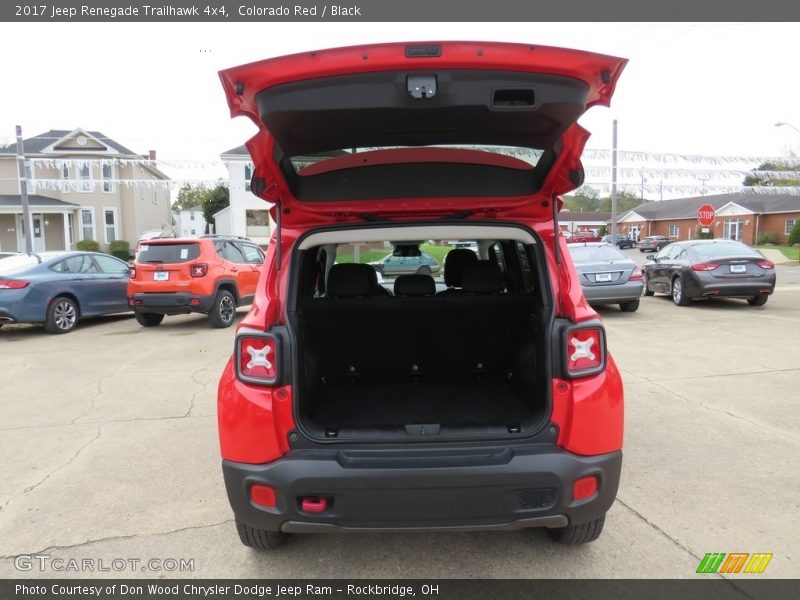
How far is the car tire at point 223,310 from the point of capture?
32.3 feet

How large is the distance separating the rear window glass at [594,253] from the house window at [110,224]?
32266 mm

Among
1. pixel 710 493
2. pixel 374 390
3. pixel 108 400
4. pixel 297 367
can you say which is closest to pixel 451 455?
pixel 297 367

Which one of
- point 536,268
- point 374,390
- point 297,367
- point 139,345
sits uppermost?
point 536,268

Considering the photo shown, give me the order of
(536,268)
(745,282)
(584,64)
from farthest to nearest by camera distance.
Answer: (745,282) → (536,268) → (584,64)

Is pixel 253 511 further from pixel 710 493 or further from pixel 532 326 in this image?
pixel 710 493

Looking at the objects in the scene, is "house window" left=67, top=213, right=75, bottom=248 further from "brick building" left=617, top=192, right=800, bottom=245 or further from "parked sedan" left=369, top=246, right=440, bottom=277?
"brick building" left=617, top=192, right=800, bottom=245

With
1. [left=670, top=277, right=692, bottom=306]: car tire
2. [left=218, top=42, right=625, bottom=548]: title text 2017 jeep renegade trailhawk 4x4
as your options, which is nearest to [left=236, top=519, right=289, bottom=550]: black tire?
[left=218, top=42, right=625, bottom=548]: title text 2017 jeep renegade trailhawk 4x4

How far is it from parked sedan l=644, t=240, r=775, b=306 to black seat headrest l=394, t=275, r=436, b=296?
926 cm

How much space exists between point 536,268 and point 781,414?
3369 mm

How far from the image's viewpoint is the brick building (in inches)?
1917

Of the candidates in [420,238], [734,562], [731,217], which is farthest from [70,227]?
[731,217]

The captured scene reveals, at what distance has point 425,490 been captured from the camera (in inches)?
86.4

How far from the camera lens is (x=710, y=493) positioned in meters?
3.31

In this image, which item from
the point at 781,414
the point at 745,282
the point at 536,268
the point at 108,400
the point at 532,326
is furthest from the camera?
the point at 745,282
